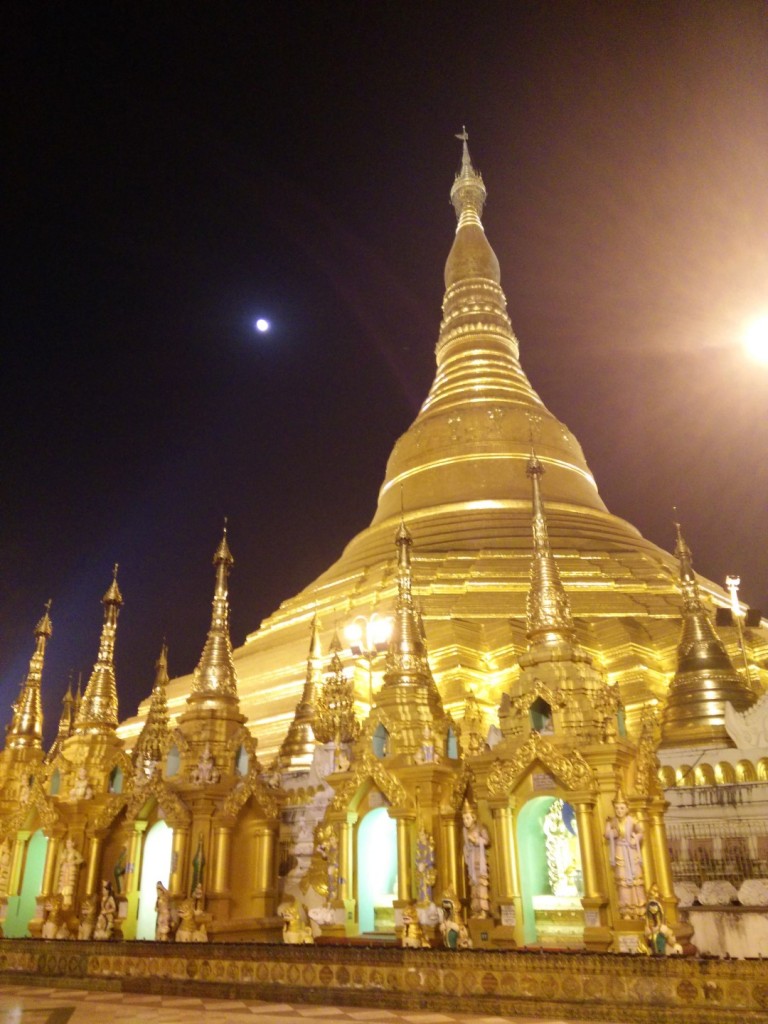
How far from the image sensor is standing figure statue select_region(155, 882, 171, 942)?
10.5 metres

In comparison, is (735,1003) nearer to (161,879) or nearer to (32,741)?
(161,879)

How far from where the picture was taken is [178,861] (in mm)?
11266

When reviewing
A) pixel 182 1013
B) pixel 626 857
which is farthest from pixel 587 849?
pixel 182 1013

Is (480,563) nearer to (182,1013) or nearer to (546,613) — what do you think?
(546,613)

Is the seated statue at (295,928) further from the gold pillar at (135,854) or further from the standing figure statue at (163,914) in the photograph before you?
the gold pillar at (135,854)

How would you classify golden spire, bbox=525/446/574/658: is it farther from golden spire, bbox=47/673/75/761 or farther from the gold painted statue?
golden spire, bbox=47/673/75/761

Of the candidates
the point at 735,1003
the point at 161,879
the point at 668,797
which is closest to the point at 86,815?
the point at 161,879

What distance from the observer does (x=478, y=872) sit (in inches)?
370

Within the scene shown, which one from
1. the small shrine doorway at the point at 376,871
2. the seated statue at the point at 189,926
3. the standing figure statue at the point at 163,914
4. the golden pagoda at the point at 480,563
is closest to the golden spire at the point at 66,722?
the golden pagoda at the point at 480,563

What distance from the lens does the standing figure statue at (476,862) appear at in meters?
9.27

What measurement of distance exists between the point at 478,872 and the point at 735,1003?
158 inches

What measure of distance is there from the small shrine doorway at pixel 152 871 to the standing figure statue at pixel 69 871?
1.28 meters

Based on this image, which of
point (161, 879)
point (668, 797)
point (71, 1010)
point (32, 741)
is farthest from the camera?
point (32, 741)

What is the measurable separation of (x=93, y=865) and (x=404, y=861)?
18.9 ft
